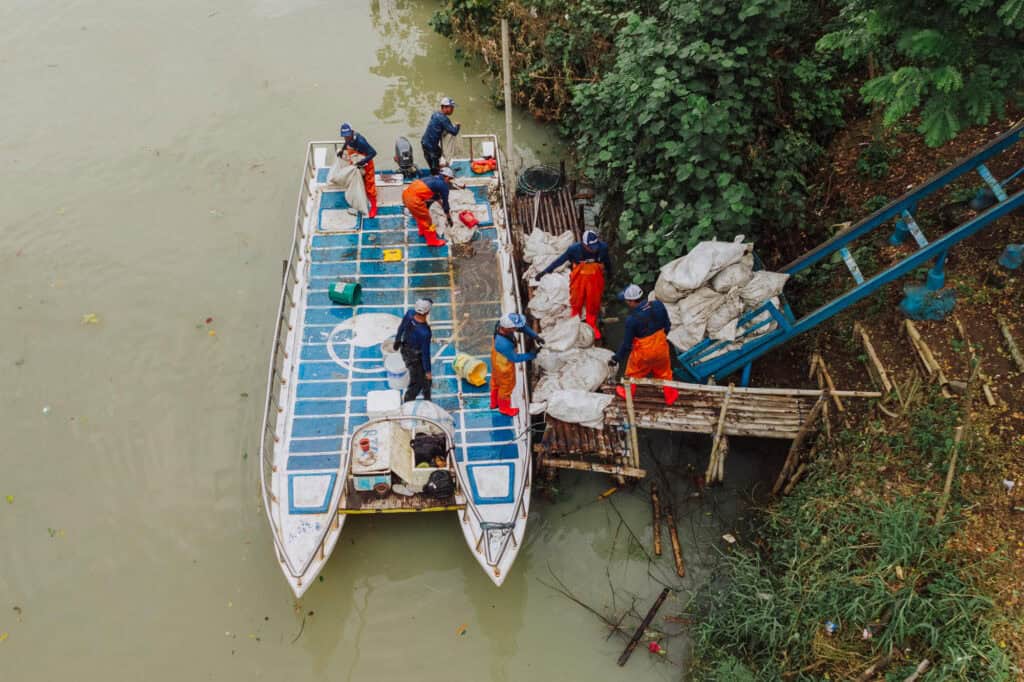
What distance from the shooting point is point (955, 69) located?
5965 mm

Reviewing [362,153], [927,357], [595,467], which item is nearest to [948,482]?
[927,357]

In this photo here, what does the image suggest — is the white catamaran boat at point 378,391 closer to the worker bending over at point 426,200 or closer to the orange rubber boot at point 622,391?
the worker bending over at point 426,200

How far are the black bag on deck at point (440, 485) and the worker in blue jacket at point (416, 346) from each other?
996 mm

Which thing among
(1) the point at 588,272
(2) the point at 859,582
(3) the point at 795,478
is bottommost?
(2) the point at 859,582

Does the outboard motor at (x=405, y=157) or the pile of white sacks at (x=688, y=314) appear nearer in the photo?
the pile of white sacks at (x=688, y=314)

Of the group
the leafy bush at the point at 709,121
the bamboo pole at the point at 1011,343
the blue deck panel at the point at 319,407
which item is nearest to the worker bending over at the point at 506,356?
the blue deck panel at the point at 319,407

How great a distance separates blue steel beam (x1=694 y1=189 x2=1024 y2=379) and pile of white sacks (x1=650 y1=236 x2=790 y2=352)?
202 millimetres

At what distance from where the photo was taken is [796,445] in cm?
756

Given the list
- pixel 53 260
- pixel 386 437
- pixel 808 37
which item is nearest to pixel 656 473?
pixel 386 437

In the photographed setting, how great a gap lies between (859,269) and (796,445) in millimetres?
2012

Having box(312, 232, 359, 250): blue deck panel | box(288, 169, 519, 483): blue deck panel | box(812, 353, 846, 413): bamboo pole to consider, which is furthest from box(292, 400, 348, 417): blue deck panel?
box(812, 353, 846, 413): bamboo pole

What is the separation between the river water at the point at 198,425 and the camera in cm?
735

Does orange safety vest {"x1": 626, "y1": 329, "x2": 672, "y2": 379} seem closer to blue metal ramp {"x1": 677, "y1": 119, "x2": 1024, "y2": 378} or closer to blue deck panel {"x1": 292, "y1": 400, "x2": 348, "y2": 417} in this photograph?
blue metal ramp {"x1": 677, "y1": 119, "x2": 1024, "y2": 378}

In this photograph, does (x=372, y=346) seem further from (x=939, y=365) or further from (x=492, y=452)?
(x=939, y=365)
